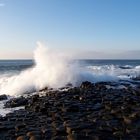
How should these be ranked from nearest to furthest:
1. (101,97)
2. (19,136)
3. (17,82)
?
(19,136), (101,97), (17,82)

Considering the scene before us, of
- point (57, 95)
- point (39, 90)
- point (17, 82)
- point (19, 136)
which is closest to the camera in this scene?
point (19, 136)

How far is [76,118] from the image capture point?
13094 mm

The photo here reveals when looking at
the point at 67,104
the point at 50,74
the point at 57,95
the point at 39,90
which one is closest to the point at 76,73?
the point at 50,74

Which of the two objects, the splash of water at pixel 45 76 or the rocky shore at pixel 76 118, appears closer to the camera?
the rocky shore at pixel 76 118

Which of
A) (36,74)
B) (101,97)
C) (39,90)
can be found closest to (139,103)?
(101,97)

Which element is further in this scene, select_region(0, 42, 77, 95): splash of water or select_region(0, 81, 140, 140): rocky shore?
select_region(0, 42, 77, 95): splash of water

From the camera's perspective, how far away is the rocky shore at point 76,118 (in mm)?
10602

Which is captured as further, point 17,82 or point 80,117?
point 17,82

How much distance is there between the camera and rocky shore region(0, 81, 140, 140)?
1060 centimetres

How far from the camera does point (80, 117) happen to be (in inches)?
524

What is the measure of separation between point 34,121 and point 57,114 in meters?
1.30

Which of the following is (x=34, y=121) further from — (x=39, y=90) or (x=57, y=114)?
(x=39, y=90)

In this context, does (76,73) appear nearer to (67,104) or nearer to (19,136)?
(67,104)

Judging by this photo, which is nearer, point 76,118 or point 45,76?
point 76,118
